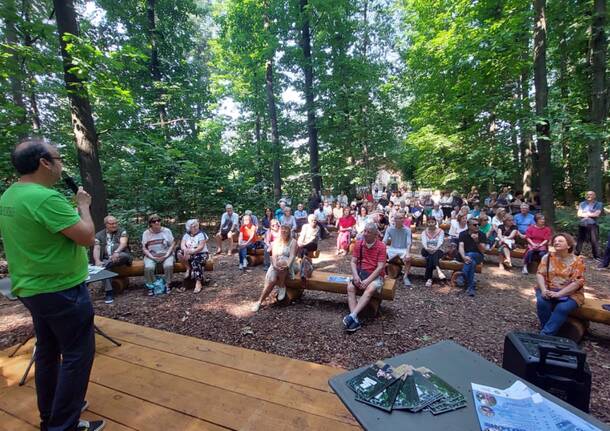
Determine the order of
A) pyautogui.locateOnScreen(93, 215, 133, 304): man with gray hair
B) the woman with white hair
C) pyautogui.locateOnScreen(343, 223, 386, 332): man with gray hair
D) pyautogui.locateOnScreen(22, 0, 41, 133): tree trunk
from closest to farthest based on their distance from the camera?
pyautogui.locateOnScreen(343, 223, 386, 332): man with gray hair
pyautogui.locateOnScreen(93, 215, 133, 304): man with gray hair
the woman with white hair
pyautogui.locateOnScreen(22, 0, 41, 133): tree trunk

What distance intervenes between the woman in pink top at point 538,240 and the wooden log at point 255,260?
216 inches

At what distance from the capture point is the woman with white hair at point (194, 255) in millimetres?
5113

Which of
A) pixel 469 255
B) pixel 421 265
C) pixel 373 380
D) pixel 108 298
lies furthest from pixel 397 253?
pixel 108 298

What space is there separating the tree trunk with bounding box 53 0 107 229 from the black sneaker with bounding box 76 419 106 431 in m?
4.94

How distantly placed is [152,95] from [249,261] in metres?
8.06

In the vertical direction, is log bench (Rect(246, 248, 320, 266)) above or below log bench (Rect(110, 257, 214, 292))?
below

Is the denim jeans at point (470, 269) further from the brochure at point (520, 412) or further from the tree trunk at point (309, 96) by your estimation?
the tree trunk at point (309, 96)

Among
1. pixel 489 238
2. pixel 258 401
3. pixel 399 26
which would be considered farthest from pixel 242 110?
pixel 258 401

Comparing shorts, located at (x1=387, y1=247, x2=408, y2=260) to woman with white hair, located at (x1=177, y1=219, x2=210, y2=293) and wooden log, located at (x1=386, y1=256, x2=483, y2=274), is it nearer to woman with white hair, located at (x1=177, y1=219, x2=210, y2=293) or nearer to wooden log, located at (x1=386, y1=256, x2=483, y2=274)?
wooden log, located at (x1=386, y1=256, x2=483, y2=274)

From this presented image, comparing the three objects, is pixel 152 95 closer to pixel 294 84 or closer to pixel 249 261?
pixel 294 84

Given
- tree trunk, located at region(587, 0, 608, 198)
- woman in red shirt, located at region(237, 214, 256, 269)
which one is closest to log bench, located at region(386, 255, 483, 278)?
woman in red shirt, located at region(237, 214, 256, 269)

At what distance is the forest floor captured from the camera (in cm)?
315

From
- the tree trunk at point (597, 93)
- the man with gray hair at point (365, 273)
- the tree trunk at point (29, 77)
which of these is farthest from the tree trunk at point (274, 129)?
the tree trunk at point (597, 93)

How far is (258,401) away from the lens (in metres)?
2.03
